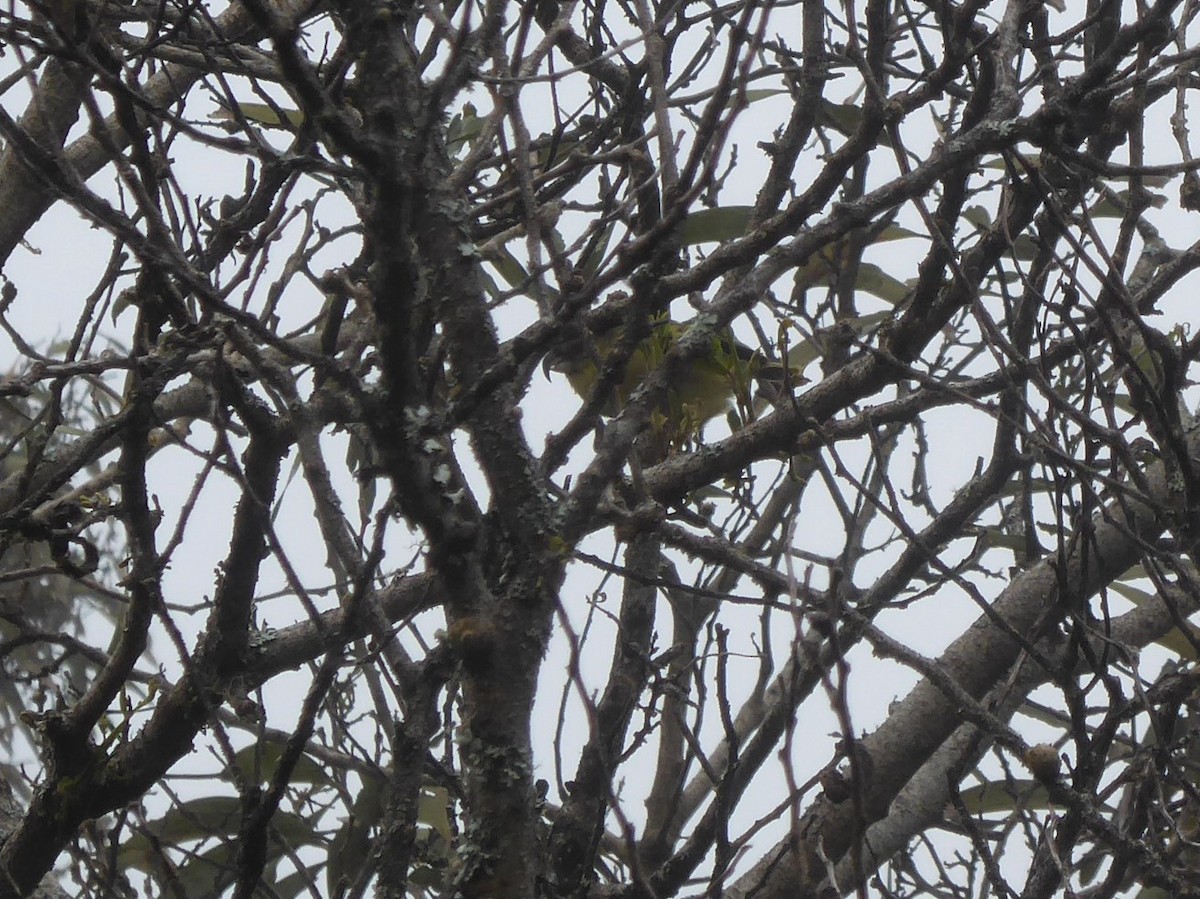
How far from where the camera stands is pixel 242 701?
1613 millimetres

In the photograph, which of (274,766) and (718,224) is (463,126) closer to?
(718,224)

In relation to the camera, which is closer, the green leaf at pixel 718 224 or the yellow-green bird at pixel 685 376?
the yellow-green bird at pixel 685 376

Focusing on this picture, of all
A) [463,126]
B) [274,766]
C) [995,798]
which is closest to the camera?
[274,766]

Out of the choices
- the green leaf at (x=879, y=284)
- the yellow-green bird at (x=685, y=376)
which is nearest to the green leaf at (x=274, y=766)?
the yellow-green bird at (x=685, y=376)

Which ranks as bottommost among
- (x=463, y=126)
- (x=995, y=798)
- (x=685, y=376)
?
(x=995, y=798)

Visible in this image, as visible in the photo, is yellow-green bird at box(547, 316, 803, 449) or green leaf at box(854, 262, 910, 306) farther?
green leaf at box(854, 262, 910, 306)

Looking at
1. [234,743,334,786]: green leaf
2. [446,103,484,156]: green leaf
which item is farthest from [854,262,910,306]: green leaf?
[234,743,334,786]: green leaf

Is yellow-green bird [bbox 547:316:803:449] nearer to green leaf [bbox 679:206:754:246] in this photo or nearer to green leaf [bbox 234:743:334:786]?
green leaf [bbox 679:206:754:246]

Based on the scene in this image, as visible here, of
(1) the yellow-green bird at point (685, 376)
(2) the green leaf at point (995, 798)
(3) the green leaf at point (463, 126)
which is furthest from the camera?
(3) the green leaf at point (463, 126)

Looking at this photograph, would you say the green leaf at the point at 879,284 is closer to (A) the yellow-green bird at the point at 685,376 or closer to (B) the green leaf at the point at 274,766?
(A) the yellow-green bird at the point at 685,376

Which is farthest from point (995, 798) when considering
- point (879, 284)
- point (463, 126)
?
point (463, 126)

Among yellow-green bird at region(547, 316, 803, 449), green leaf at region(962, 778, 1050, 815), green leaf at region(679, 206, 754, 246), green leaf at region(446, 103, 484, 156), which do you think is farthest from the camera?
green leaf at region(446, 103, 484, 156)

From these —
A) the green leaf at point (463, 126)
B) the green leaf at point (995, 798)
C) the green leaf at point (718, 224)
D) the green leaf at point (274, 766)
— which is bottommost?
the green leaf at point (995, 798)

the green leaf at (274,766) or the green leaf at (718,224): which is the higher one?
the green leaf at (718,224)
